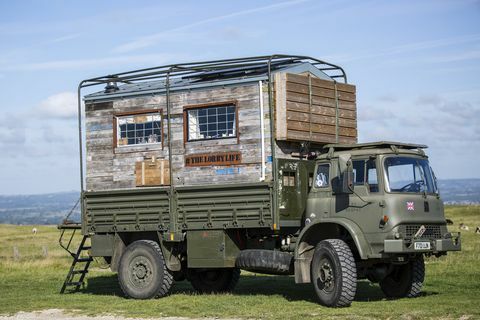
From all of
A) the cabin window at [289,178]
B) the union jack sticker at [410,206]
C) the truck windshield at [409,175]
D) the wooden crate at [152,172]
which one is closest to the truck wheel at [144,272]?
the wooden crate at [152,172]

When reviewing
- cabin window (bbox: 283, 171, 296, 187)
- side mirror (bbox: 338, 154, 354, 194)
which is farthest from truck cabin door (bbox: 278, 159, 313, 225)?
side mirror (bbox: 338, 154, 354, 194)

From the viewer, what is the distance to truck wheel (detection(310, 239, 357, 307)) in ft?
50.3

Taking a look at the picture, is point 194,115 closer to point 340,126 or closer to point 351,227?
point 340,126

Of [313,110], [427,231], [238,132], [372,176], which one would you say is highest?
[313,110]

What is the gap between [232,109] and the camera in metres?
18.3

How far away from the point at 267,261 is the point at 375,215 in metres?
2.76

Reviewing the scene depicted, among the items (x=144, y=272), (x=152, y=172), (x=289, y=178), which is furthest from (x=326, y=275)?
(x=152, y=172)

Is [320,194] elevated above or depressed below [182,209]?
above

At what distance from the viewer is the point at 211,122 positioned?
18625 millimetres

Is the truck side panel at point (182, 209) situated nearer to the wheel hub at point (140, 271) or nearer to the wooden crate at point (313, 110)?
the wheel hub at point (140, 271)

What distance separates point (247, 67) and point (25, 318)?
702 cm

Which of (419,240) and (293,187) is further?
(293,187)

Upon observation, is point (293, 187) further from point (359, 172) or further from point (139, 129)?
point (139, 129)

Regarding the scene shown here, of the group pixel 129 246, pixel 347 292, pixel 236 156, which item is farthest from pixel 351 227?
pixel 129 246
